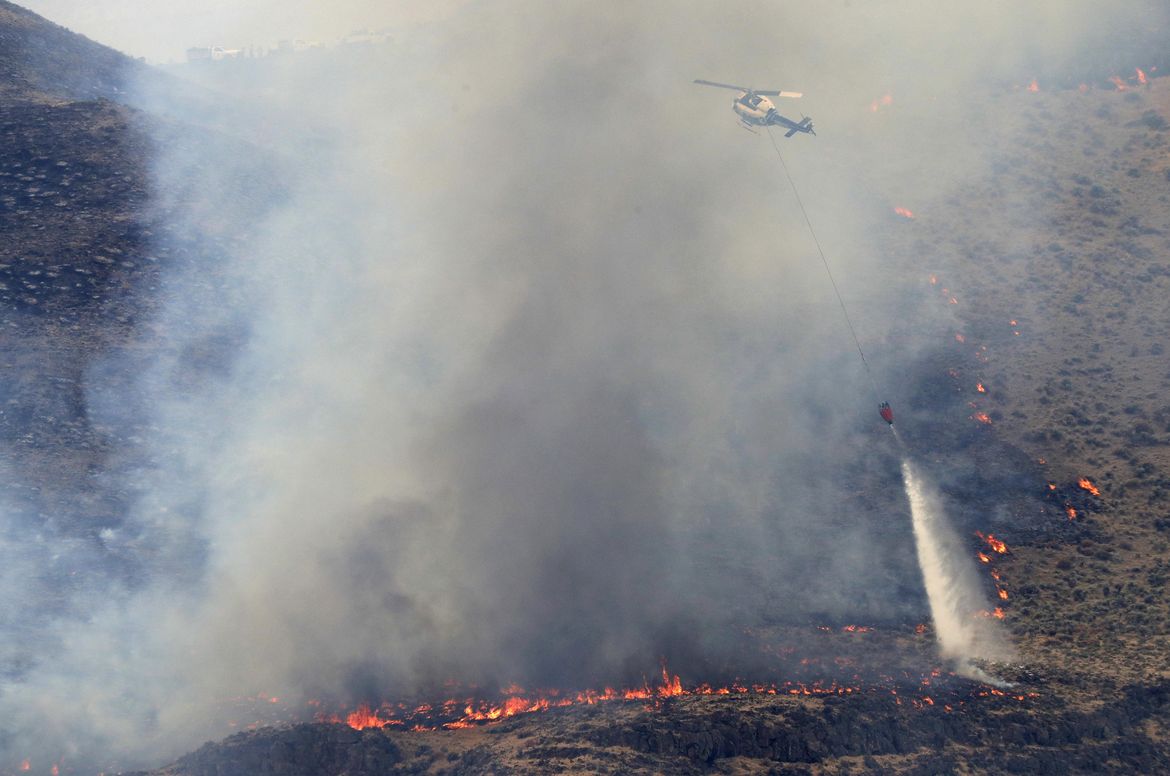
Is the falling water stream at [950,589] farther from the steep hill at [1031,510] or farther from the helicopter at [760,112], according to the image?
the helicopter at [760,112]

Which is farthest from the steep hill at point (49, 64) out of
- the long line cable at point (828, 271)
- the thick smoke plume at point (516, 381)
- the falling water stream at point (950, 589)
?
the falling water stream at point (950, 589)

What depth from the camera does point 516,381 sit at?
2042 inches

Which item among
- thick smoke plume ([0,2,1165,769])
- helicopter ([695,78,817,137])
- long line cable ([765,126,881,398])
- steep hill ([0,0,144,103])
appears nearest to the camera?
thick smoke plume ([0,2,1165,769])

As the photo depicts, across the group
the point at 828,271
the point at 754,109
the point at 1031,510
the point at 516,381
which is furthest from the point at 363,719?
the point at 754,109

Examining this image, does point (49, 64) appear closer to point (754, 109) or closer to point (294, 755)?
point (754, 109)

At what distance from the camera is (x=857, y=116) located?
7262 centimetres

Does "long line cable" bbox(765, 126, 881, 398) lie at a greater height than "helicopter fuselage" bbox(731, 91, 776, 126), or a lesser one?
lesser

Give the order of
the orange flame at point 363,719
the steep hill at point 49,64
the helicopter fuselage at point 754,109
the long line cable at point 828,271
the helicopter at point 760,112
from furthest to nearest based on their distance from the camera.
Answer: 1. the helicopter fuselage at point 754,109
2. the helicopter at point 760,112
3. the steep hill at point 49,64
4. the long line cable at point 828,271
5. the orange flame at point 363,719

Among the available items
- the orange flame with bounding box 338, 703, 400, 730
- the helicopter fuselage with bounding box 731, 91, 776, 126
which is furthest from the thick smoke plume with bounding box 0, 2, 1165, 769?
the helicopter fuselage with bounding box 731, 91, 776, 126

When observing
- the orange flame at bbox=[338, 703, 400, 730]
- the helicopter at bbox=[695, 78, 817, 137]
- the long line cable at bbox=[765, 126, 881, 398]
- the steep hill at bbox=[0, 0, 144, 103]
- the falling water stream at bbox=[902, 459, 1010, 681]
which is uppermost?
the steep hill at bbox=[0, 0, 144, 103]

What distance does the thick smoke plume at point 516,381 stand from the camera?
38688mm

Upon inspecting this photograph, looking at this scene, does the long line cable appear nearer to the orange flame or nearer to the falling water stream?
the falling water stream

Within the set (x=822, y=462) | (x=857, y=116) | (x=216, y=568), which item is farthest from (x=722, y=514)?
(x=857, y=116)

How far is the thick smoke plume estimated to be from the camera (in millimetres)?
38688
